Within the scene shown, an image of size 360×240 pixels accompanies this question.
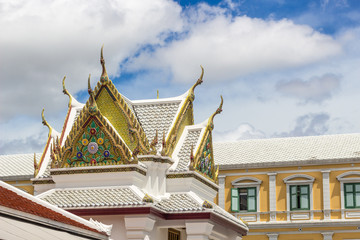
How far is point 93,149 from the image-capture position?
17.7 m

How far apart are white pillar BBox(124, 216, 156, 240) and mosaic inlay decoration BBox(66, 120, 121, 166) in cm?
153

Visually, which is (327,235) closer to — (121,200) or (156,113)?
(156,113)

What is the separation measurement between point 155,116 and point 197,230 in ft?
11.8

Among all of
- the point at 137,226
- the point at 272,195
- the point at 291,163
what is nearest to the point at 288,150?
the point at 291,163

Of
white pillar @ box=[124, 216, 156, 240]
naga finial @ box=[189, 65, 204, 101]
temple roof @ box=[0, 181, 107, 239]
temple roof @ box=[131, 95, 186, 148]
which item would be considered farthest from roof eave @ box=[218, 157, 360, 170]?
temple roof @ box=[0, 181, 107, 239]

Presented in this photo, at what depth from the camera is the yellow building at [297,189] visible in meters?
40.8

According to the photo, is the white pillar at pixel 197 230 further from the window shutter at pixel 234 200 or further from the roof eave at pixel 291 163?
the window shutter at pixel 234 200

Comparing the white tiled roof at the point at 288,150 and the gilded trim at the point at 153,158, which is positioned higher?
the white tiled roof at the point at 288,150

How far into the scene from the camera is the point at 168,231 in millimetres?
18078

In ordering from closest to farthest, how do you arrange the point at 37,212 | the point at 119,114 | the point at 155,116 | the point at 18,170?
the point at 37,212
the point at 119,114
the point at 155,116
the point at 18,170

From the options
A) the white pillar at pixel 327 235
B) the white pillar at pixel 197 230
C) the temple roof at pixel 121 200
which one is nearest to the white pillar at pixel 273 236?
the white pillar at pixel 327 235

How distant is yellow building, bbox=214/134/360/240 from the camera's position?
134 ft

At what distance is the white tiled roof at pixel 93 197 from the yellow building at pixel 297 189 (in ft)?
82.8

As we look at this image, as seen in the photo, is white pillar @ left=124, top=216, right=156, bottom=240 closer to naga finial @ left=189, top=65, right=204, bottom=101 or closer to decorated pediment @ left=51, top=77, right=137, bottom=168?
decorated pediment @ left=51, top=77, right=137, bottom=168
